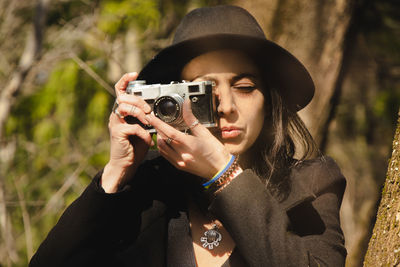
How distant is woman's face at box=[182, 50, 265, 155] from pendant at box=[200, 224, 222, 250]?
0.29 meters

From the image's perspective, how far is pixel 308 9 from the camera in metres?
2.89

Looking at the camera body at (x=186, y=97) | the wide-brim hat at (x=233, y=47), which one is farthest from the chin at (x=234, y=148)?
the wide-brim hat at (x=233, y=47)

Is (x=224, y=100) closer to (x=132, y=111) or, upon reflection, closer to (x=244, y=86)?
(x=244, y=86)

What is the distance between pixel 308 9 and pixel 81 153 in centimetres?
251

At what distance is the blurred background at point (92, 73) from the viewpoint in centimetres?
289

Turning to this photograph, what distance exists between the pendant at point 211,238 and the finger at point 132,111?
43cm

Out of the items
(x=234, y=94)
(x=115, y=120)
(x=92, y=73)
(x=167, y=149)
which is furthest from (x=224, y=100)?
(x=92, y=73)

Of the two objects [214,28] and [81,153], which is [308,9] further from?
[81,153]

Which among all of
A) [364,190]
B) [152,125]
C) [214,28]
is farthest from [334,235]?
[364,190]

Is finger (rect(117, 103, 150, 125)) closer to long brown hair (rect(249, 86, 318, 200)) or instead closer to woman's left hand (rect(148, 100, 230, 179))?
woman's left hand (rect(148, 100, 230, 179))

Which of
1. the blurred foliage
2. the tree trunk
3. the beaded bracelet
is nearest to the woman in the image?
the beaded bracelet

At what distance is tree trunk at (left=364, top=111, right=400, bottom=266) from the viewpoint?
1.33 m

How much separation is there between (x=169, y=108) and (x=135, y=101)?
0.13 meters

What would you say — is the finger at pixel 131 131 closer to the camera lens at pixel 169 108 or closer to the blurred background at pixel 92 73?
the camera lens at pixel 169 108
